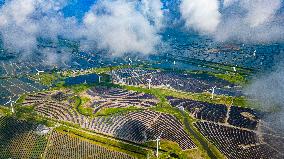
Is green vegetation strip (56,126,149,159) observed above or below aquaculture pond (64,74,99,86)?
below

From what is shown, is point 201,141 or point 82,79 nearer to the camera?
point 201,141

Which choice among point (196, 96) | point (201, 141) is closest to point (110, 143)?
point (201, 141)

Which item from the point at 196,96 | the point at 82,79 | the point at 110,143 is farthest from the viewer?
the point at 82,79

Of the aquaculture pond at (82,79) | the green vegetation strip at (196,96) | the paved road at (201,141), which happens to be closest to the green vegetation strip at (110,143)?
the paved road at (201,141)

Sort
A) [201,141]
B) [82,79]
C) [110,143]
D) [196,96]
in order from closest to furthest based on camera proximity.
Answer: [110,143]
[201,141]
[196,96]
[82,79]

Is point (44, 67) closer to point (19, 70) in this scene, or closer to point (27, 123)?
point (19, 70)

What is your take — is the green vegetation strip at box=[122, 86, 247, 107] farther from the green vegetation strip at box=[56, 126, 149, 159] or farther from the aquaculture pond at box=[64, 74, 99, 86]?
the green vegetation strip at box=[56, 126, 149, 159]

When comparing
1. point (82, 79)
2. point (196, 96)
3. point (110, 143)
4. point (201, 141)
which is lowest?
point (110, 143)

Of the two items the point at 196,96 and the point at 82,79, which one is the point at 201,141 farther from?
the point at 82,79

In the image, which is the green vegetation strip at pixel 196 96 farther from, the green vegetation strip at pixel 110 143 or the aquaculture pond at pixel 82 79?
the green vegetation strip at pixel 110 143

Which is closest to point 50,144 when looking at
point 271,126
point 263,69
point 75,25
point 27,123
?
point 27,123

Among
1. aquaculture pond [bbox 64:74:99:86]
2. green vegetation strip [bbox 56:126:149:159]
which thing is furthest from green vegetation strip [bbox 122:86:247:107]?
green vegetation strip [bbox 56:126:149:159]
